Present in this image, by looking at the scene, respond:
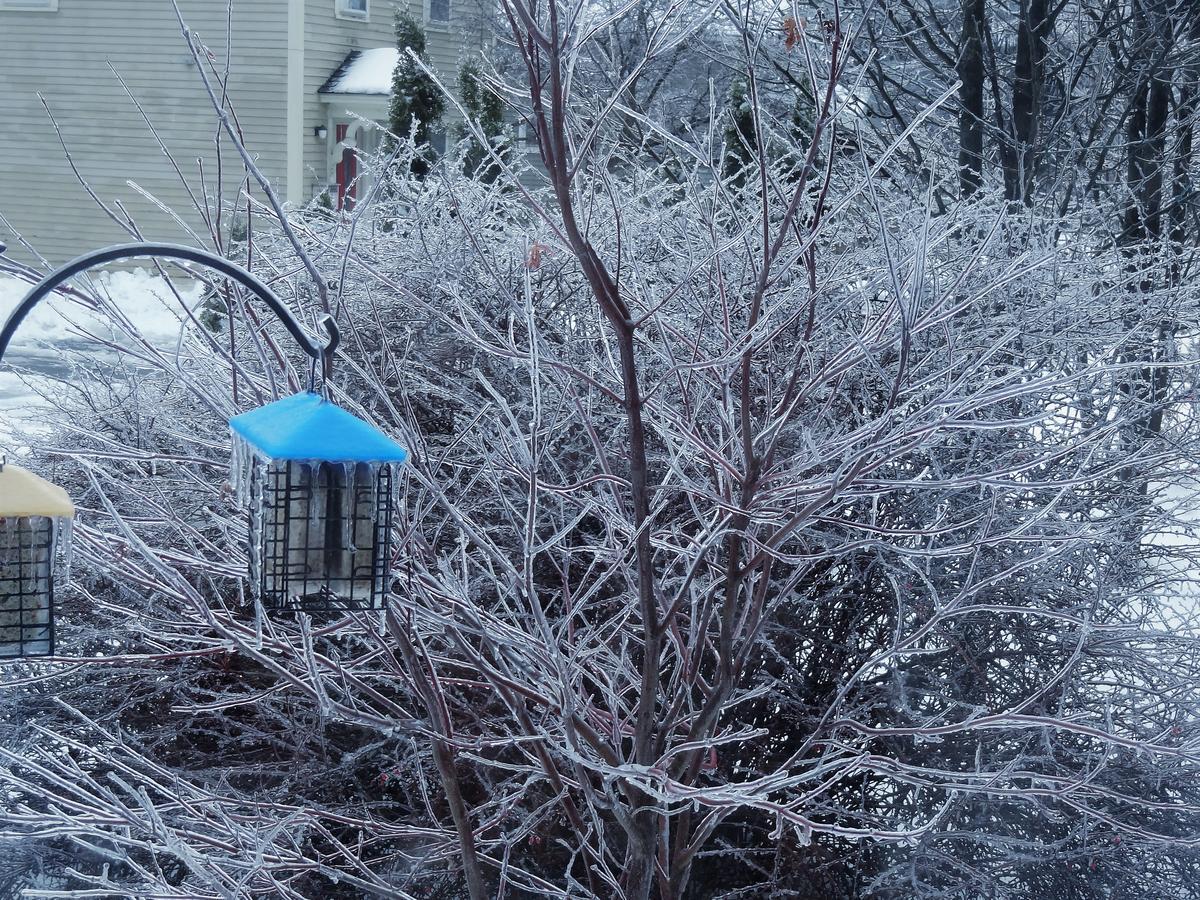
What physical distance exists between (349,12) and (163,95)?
10.5 feet

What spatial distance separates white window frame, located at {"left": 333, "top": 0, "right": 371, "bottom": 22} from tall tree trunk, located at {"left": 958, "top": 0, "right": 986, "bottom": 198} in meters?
13.9

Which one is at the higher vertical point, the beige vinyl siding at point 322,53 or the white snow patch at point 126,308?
the beige vinyl siding at point 322,53

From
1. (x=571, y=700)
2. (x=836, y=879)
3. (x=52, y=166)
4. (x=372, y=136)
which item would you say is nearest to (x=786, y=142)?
(x=571, y=700)

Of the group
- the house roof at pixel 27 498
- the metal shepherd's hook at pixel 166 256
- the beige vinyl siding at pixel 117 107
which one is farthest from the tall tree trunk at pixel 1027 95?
the beige vinyl siding at pixel 117 107

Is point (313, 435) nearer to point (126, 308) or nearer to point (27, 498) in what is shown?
point (27, 498)

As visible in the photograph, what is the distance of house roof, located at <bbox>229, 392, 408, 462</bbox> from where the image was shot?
1831mm

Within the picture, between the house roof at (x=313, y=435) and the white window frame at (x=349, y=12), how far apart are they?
19043 millimetres

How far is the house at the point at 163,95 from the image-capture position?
18.7 metres

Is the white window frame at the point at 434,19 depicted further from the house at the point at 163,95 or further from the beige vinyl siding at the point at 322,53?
the beige vinyl siding at the point at 322,53

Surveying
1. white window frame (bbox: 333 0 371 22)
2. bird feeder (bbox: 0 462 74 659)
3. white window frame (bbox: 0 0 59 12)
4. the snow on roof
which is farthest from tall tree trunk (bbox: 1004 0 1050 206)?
white window frame (bbox: 0 0 59 12)

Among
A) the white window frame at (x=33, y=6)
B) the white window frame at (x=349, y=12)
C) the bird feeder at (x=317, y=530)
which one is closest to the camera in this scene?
the bird feeder at (x=317, y=530)

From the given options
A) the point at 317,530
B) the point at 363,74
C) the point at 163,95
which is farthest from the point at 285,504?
the point at 163,95

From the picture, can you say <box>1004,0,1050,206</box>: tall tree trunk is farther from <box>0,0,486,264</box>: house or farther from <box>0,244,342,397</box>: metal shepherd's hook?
<box>0,0,486,264</box>: house

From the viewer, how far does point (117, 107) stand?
19297 mm
